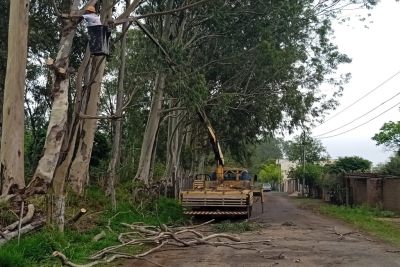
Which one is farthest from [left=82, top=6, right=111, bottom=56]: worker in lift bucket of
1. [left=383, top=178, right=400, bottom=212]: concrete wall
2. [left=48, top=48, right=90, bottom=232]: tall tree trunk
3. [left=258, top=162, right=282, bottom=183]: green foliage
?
[left=258, top=162, right=282, bottom=183]: green foliage

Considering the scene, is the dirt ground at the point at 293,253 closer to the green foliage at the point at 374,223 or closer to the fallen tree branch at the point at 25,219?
the green foliage at the point at 374,223

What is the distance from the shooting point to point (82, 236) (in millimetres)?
13445

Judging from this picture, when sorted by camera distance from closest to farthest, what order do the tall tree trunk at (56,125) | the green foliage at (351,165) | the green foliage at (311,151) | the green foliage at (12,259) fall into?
the green foliage at (12,259) < the tall tree trunk at (56,125) < the green foliage at (351,165) < the green foliage at (311,151)

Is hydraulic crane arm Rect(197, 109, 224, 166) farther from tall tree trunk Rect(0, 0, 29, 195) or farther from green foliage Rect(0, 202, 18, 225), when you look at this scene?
green foliage Rect(0, 202, 18, 225)

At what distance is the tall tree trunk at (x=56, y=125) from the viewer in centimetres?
1315

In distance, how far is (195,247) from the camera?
13945mm

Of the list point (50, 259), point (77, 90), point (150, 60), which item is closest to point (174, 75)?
point (150, 60)

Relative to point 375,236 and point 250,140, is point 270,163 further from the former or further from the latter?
point 375,236

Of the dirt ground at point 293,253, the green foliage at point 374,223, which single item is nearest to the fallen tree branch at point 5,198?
the dirt ground at point 293,253

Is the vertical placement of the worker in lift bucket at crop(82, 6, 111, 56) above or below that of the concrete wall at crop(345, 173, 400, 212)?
above

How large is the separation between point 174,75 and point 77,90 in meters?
5.30

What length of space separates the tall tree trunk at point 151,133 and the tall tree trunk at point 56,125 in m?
11.1

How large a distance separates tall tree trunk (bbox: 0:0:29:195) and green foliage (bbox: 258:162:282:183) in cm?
9459

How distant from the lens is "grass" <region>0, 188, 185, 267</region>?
34.2ft
